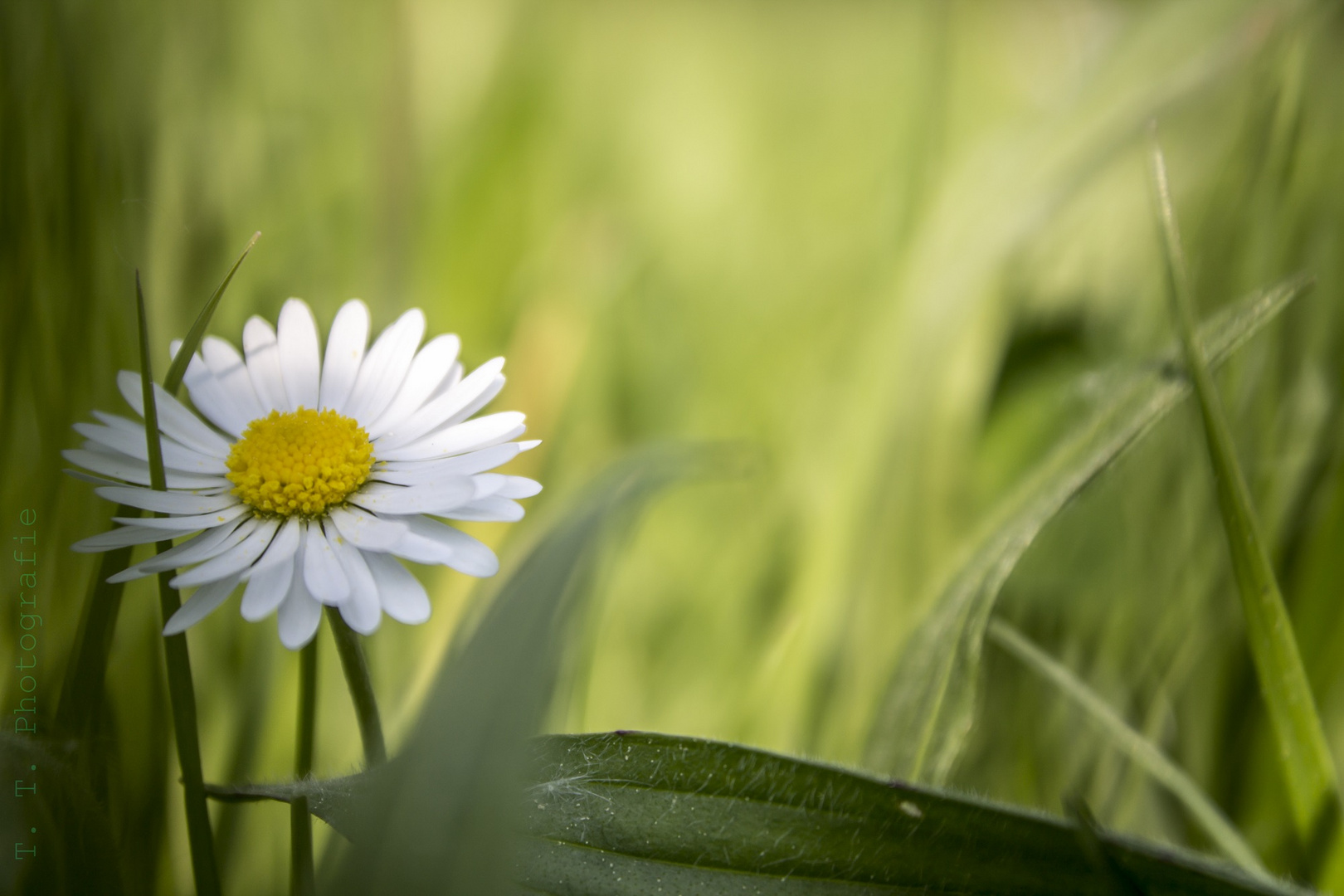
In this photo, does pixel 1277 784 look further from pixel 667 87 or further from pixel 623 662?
pixel 667 87

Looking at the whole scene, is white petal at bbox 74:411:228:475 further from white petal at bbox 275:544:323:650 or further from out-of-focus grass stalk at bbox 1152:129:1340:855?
out-of-focus grass stalk at bbox 1152:129:1340:855

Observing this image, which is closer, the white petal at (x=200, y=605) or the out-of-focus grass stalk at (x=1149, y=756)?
the white petal at (x=200, y=605)

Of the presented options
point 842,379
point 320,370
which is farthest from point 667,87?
point 320,370

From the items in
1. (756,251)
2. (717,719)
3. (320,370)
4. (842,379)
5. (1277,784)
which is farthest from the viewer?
→ (756,251)

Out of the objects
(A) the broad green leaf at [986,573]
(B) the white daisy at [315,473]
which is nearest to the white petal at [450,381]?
(B) the white daisy at [315,473]

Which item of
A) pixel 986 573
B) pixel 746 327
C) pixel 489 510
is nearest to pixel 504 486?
pixel 489 510

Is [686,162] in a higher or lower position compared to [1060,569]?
higher

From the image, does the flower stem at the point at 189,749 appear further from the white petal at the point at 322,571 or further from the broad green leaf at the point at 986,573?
the broad green leaf at the point at 986,573
